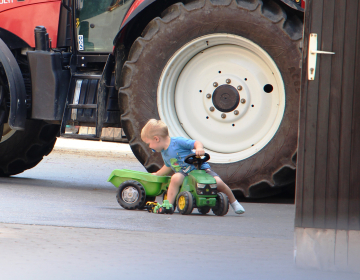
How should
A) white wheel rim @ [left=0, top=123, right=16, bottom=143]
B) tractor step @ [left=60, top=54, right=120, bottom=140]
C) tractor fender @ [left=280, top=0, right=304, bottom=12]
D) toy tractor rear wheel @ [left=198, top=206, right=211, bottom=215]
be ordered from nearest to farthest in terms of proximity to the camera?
toy tractor rear wheel @ [left=198, top=206, right=211, bottom=215], tractor fender @ [left=280, top=0, right=304, bottom=12], tractor step @ [left=60, top=54, right=120, bottom=140], white wheel rim @ [left=0, top=123, right=16, bottom=143]

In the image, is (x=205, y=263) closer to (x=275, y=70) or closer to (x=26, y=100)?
(x=275, y=70)

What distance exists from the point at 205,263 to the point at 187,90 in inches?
109

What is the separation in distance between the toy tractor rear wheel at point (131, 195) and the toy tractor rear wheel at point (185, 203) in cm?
32


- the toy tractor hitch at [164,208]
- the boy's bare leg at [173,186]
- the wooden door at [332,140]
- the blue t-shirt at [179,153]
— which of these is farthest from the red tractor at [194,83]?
the wooden door at [332,140]

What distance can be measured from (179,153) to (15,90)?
191 centimetres

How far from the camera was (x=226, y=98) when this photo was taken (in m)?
5.48

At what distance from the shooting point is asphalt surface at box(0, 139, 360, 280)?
298 cm

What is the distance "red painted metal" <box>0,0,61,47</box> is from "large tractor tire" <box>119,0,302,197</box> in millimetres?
1517

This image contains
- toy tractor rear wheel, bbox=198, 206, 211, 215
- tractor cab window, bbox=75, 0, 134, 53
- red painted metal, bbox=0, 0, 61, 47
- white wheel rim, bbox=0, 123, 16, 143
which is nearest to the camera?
toy tractor rear wheel, bbox=198, 206, 211, 215

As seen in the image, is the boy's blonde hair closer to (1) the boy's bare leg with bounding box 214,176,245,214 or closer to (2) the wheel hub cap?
(1) the boy's bare leg with bounding box 214,176,245,214

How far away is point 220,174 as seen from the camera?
5.38 m

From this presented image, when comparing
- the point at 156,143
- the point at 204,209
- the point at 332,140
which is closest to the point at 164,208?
the point at 204,209

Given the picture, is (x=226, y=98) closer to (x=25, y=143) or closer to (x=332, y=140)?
(x=332, y=140)

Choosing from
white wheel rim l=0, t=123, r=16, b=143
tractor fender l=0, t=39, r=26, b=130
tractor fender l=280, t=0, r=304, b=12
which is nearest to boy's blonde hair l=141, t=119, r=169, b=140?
tractor fender l=280, t=0, r=304, b=12
